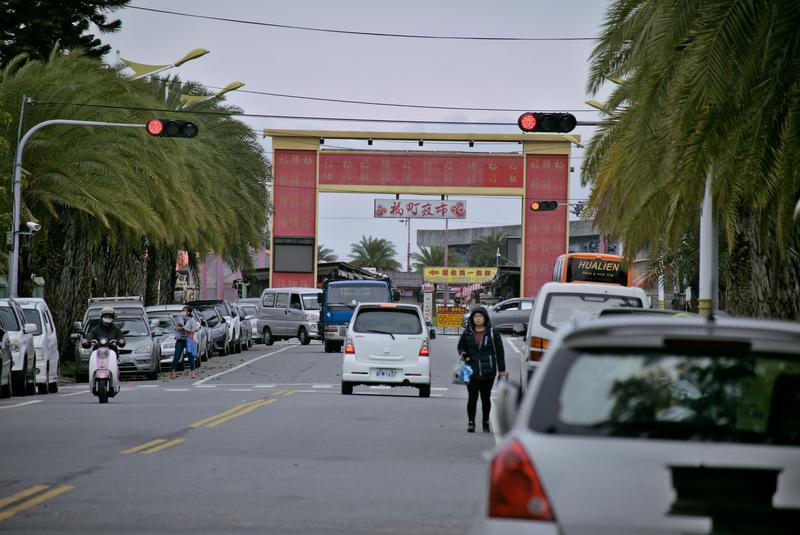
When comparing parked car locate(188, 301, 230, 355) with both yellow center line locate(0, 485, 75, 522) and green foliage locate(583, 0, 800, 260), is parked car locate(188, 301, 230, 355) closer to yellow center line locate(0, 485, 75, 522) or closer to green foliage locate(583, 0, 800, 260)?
green foliage locate(583, 0, 800, 260)

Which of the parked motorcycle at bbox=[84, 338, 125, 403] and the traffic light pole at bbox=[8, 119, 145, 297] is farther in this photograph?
the traffic light pole at bbox=[8, 119, 145, 297]

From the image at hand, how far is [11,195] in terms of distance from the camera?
35.5 meters

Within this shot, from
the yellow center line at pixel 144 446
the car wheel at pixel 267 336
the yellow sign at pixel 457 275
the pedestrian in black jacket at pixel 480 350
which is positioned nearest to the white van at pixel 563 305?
the pedestrian in black jacket at pixel 480 350

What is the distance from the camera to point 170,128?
29.2 meters

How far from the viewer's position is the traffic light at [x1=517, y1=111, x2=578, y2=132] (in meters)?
24.9

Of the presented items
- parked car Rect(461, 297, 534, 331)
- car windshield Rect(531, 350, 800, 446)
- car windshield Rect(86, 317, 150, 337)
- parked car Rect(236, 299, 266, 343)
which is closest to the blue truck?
parked car Rect(461, 297, 534, 331)

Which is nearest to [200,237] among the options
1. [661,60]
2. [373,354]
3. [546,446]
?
[373,354]

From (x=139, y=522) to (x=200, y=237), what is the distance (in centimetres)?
3827

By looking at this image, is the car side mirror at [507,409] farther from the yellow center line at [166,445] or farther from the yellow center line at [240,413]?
the yellow center line at [240,413]

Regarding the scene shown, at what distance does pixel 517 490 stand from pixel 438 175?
69.9m

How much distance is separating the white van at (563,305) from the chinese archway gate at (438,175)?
5230cm

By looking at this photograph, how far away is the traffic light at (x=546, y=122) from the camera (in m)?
24.9

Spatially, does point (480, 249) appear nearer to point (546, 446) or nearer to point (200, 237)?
point (200, 237)

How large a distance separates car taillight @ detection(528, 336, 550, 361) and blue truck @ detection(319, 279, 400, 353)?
2805cm
